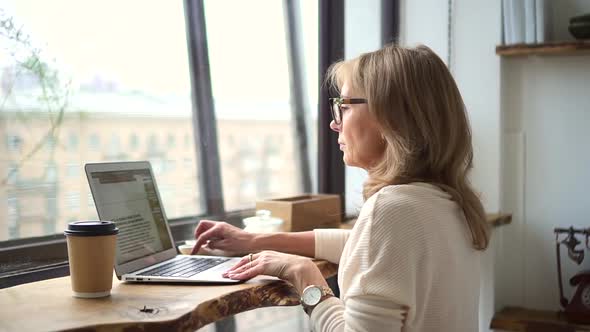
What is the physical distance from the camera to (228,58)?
8.66 feet

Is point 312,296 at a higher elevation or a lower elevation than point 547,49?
lower

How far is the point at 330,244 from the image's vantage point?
1991 mm

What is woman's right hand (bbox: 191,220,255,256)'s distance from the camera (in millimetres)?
1951

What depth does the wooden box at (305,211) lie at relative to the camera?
228cm

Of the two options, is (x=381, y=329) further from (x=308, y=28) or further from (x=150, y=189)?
(x=308, y=28)

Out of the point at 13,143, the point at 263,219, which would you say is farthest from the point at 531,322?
the point at 13,143

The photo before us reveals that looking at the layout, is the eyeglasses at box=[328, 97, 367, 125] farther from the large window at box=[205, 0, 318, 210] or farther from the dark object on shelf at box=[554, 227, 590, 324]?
the dark object on shelf at box=[554, 227, 590, 324]

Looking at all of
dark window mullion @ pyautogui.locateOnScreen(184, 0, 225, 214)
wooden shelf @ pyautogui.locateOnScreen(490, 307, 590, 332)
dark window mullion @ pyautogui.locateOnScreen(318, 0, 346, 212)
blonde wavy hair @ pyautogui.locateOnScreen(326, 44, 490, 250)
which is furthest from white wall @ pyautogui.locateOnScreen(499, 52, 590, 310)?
blonde wavy hair @ pyautogui.locateOnScreen(326, 44, 490, 250)

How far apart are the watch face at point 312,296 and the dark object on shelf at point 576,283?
170 centimetres

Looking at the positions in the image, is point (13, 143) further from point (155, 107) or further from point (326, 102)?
point (326, 102)

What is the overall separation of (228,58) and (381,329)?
150 centimetres

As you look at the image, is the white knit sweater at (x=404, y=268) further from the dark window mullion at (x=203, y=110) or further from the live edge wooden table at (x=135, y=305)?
the dark window mullion at (x=203, y=110)

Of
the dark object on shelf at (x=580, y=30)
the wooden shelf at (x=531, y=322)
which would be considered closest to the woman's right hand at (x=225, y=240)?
the wooden shelf at (x=531, y=322)

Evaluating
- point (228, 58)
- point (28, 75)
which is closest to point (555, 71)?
point (228, 58)
